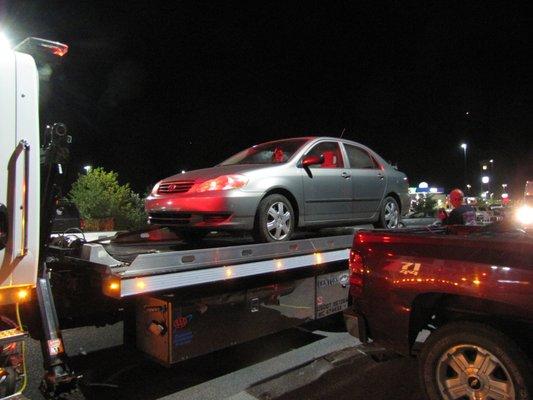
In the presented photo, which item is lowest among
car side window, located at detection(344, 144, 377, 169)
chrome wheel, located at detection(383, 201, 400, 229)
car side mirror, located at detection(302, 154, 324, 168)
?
chrome wheel, located at detection(383, 201, 400, 229)

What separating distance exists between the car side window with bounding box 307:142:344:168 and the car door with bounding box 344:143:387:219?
0.62ft

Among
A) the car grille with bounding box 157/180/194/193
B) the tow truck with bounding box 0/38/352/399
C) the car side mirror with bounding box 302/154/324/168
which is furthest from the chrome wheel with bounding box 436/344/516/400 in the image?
the car grille with bounding box 157/180/194/193

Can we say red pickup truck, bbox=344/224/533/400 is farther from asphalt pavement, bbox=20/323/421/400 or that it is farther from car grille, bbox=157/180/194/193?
car grille, bbox=157/180/194/193

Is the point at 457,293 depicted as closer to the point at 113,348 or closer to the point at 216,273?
the point at 216,273

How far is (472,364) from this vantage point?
3.12 meters

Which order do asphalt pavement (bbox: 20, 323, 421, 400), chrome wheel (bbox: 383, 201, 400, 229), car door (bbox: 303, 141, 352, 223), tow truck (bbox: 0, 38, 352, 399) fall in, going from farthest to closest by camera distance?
chrome wheel (bbox: 383, 201, 400, 229)
car door (bbox: 303, 141, 352, 223)
asphalt pavement (bbox: 20, 323, 421, 400)
tow truck (bbox: 0, 38, 352, 399)

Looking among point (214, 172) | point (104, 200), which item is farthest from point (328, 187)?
point (104, 200)

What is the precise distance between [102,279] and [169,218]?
5.40 feet

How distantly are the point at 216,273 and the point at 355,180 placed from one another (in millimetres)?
3148

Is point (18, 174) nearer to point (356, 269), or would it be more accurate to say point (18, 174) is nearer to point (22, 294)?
point (22, 294)

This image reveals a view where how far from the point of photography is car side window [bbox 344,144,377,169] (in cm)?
677

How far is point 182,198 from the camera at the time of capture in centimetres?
507

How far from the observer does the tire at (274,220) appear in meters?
5.21

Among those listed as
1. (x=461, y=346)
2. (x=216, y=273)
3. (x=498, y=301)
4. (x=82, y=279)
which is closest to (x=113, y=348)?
(x=82, y=279)
